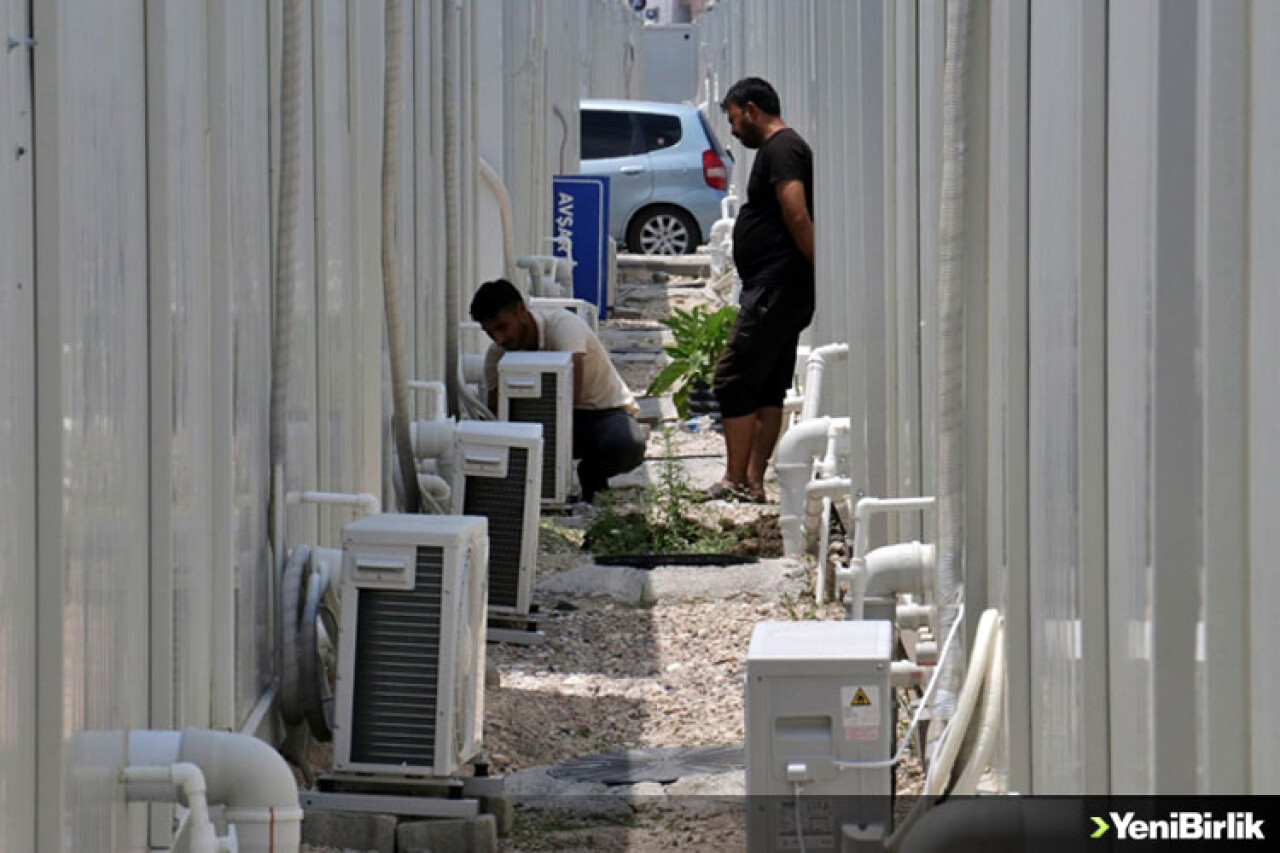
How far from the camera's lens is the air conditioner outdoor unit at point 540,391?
962cm

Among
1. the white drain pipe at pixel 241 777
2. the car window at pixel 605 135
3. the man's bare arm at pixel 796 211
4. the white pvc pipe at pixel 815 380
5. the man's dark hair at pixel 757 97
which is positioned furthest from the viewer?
the car window at pixel 605 135

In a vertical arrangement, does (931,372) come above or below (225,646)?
above

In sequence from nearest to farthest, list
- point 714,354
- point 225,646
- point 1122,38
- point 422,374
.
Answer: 1. point 1122,38
2. point 225,646
3. point 422,374
4. point 714,354

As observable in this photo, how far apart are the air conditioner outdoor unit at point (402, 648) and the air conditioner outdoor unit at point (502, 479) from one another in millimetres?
2192

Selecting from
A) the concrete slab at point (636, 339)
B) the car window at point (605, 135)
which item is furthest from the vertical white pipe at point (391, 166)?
the car window at point (605, 135)

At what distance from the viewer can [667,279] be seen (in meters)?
22.5

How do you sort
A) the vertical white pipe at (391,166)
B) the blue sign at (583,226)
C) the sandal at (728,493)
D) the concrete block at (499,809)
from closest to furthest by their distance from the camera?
the concrete block at (499,809) < the vertical white pipe at (391,166) < the sandal at (728,493) < the blue sign at (583,226)

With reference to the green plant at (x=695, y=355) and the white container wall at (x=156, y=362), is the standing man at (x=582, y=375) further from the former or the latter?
the white container wall at (x=156, y=362)

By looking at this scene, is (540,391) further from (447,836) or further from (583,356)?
(447,836)

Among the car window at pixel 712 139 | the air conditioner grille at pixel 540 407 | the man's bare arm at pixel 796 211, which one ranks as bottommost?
the air conditioner grille at pixel 540 407

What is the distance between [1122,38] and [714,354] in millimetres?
9627

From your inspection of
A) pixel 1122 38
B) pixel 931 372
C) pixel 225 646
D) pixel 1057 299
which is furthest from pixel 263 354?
pixel 1122 38

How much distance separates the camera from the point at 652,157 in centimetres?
2227

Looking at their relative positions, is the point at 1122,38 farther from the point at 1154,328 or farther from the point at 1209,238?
the point at 1209,238
